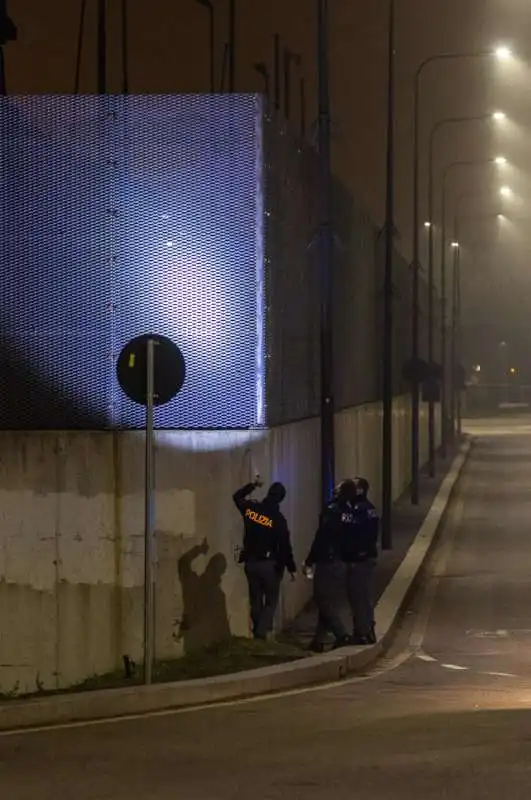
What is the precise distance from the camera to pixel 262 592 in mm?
16641

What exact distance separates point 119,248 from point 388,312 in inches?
554

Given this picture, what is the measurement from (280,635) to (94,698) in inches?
187

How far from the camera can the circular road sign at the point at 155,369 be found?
13.8 metres

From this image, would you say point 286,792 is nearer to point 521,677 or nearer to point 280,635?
point 521,677

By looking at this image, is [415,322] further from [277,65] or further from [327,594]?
[327,594]

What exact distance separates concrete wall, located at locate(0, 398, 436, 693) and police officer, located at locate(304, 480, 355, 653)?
0.86 metres

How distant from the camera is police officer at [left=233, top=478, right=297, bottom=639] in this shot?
641 inches

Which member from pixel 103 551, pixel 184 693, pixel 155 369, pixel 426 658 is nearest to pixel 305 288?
pixel 426 658

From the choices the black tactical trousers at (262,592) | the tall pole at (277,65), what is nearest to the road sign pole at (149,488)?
the black tactical trousers at (262,592)

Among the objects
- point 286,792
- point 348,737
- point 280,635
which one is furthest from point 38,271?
point 286,792

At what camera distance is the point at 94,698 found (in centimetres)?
1334

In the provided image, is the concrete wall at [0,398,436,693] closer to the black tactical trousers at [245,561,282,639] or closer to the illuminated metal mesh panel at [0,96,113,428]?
the black tactical trousers at [245,561,282,639]

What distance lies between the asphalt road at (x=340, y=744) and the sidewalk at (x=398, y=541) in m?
1.05

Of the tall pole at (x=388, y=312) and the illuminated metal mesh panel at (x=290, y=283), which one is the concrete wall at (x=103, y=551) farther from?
the tall pole at (x=388, y=312)
